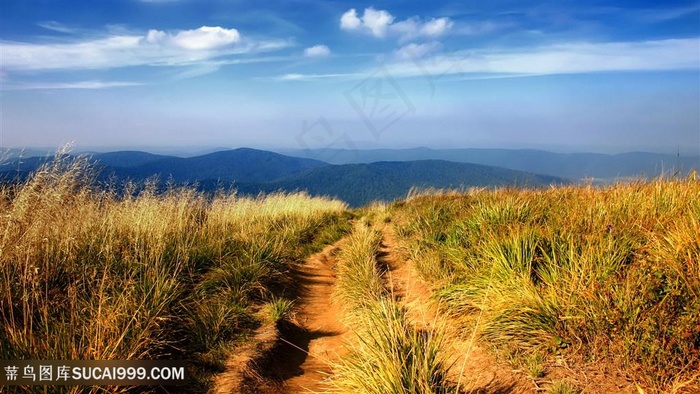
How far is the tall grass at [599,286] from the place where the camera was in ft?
10.4

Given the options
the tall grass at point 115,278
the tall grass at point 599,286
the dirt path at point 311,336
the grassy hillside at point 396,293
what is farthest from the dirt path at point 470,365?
the tall grass at point 115,278

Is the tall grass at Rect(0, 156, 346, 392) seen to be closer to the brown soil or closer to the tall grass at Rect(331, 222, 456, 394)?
the brown soil

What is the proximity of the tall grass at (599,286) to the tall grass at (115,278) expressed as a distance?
319 centimetres

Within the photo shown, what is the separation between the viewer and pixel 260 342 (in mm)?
5160

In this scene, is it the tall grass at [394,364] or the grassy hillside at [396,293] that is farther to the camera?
the grassy hillside at [396,293]

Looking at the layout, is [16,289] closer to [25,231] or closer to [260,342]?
[25,231]

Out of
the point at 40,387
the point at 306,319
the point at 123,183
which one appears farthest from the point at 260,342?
the point at 123,183

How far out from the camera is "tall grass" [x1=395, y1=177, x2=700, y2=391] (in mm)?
3178

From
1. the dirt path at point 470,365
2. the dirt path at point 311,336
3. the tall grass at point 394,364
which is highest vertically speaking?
the tall grass at point 394,364

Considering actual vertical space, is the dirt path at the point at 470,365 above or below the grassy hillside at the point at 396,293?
below

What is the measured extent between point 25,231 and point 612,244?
23.8 feet

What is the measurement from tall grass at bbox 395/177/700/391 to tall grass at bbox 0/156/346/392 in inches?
125

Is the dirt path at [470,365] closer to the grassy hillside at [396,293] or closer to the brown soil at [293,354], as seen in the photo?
the grassy hillside at [396,293]

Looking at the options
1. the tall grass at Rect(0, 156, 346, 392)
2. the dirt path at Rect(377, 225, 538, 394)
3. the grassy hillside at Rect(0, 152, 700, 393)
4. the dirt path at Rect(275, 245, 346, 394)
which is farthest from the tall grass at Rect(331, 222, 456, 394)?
the tall grass at Rect(0, 156, 346, 392)
